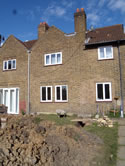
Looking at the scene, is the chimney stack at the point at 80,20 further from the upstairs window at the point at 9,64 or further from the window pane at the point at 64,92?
the upstairs window at the point at 9,64

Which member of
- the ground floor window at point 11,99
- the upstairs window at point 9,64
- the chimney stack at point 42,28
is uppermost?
the chimney stack at point 42,28

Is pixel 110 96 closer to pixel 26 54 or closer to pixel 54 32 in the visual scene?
pixel 54 32

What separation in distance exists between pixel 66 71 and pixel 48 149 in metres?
10.0

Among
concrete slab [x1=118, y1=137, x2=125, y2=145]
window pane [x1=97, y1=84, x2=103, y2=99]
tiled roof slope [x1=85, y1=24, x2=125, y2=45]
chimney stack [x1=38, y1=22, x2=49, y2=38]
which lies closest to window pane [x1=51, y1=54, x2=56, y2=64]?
tiled roof slope [x1=85, y1=24, x2=125, y2=45]

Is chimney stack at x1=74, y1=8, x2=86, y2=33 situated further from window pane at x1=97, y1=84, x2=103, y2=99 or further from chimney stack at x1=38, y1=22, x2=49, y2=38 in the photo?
window pane at x1=97, y1=84, x2=103, y2=99

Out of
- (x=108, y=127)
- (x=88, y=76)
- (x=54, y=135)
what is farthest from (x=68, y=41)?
(x=54, y=135)

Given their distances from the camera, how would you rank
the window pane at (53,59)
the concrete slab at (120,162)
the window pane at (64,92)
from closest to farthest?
the concrete slab at (120,162) → the window pane at (64,92) → the window pane at (53,59)

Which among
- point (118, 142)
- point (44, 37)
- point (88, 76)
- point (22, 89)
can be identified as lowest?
point (118, 142)

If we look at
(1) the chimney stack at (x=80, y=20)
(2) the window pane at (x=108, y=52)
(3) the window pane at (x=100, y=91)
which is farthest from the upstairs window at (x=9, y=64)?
(2) the window pane at (x=108, y=52)

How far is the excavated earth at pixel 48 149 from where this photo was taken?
350cm

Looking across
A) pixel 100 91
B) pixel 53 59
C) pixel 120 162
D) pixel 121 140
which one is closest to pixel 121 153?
pixel 120 162

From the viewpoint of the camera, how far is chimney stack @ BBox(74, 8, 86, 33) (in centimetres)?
1366

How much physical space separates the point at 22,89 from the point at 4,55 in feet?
16.1

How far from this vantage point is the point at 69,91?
13203 millimetres
